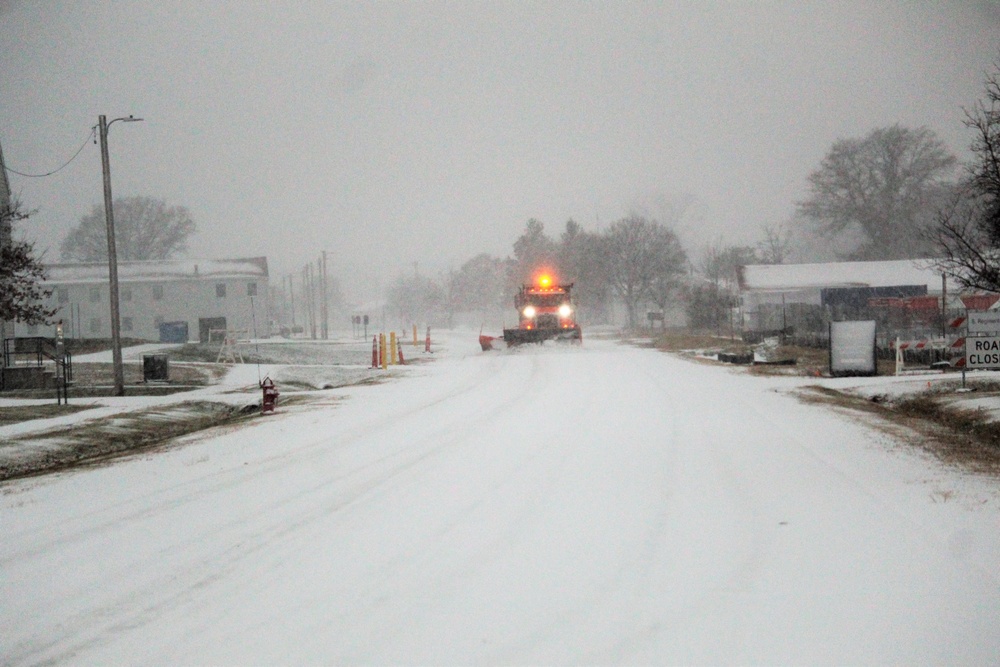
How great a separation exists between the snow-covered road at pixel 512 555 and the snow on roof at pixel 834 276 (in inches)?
1971

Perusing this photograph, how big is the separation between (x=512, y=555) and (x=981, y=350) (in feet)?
41.5

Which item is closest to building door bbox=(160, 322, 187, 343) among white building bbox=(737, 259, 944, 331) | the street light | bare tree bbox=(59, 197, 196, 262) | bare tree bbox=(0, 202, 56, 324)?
bare tree bbox=(59, 197, 196, 262)

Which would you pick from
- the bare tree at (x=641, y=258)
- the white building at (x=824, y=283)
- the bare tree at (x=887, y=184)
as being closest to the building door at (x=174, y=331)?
the bare tree at (x=641, y=258)

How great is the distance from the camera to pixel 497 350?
3691 cm

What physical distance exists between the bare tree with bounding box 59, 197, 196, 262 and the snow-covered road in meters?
91.4

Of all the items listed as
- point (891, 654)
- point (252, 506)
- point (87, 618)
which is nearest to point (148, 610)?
point (87, 618)

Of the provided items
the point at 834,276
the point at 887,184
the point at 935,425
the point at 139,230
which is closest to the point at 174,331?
the point at 139,230

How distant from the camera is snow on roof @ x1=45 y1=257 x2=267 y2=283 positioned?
73.3 m

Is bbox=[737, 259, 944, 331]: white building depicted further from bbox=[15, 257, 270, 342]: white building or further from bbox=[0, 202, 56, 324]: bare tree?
bbox=[15, 257, 270, 342]: white building

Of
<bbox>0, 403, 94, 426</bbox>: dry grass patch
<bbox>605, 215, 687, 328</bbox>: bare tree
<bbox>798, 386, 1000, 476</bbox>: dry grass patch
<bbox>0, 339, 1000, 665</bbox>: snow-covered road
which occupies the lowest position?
<bbox>798, 386, 1000, 476</bbox>: dry grass patch

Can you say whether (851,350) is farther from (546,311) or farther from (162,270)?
(162,270)

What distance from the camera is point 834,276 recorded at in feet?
190

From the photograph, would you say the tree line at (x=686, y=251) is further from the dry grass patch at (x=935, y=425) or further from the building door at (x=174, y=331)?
the dry grass patch at (x=935, y=425)

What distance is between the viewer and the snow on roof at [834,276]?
55938 mm
